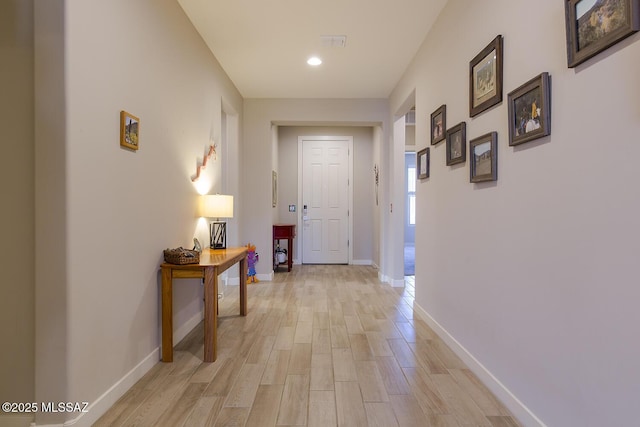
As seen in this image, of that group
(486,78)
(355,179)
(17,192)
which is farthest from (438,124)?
(355,179)

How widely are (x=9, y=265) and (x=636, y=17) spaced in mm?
2450

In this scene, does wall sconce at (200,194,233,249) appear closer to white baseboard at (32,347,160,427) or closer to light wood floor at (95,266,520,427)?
light wood floor at (95,266,520,427)

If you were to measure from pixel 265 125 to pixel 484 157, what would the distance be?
11.8ft

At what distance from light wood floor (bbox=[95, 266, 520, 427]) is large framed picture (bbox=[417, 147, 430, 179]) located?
52.1 inches

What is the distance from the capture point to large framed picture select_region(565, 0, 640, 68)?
112 centimetres

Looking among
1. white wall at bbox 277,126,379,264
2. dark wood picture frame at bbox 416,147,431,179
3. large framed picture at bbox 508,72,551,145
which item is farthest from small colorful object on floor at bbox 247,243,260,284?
large framed picture at bbox 508,72,551,145

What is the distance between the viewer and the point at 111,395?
73.2 inches

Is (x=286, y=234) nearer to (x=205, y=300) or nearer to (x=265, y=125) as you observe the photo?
(x=265, y=125)

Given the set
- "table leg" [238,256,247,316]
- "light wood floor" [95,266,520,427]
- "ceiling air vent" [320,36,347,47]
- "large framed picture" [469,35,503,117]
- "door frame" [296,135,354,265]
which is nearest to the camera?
"light wood floor" [95,266,520,427]

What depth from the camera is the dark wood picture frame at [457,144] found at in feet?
8.05

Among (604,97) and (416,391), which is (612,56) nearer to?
(604,97)

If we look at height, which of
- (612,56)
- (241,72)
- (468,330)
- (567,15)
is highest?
(241,72)

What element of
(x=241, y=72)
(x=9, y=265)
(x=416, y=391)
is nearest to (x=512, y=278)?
(x=416, y=391)

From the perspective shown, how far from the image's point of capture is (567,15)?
138cm
